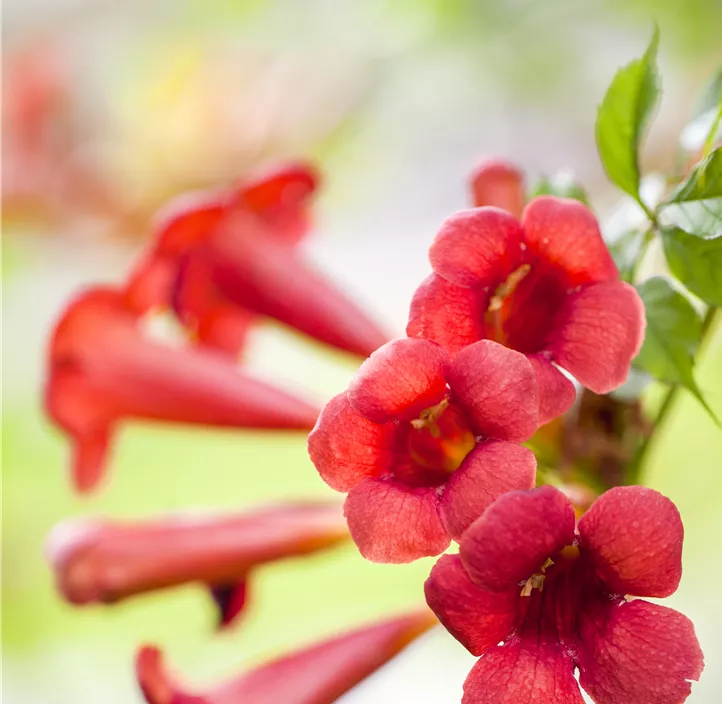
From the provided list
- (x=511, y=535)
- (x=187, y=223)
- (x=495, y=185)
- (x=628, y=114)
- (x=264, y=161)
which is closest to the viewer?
(x=511, y=535)

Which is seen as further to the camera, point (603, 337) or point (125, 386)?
point (125, 386)

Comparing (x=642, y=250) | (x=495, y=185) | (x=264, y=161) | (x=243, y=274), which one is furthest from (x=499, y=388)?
(x=264, y=161)

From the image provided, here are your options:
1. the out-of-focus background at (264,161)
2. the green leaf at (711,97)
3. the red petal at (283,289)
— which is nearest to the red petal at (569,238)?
the green leaf at (711,97)

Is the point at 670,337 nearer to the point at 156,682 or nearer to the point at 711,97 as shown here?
the point at 711,97

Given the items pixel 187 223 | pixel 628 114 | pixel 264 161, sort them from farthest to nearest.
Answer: pixel 264 161 < pixel 187 223 < pixel 628 114

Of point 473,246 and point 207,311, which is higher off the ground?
point 473,246

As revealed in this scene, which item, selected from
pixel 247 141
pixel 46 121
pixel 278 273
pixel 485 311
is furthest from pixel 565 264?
pixel 46 121
